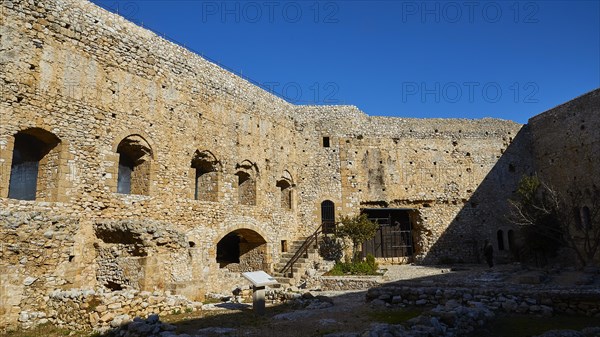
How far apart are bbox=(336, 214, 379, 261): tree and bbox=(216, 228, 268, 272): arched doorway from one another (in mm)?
3743

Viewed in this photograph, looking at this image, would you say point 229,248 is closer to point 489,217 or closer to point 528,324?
point 528,324

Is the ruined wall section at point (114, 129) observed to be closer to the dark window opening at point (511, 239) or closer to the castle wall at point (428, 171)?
the castle wall at point (428, 171)

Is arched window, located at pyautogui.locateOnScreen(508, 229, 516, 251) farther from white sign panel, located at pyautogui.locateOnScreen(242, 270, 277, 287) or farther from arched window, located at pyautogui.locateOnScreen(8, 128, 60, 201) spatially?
arched window, located at pyautogui.locateOnScreen(8, 128, 60, 201)

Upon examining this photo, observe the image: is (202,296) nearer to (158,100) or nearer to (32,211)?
(32,211)

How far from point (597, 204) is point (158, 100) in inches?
744

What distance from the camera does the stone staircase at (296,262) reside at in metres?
16.8

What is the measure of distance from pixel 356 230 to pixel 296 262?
10.2 ft

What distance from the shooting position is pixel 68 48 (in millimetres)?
11812

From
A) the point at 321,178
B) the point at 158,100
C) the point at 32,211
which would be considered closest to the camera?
the point at 32,211

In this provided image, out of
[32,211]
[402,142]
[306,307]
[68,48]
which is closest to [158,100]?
[68,48]

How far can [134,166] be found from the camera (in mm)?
14031

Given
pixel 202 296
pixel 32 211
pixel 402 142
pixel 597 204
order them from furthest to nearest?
pixel 402 142, pixel 597 204, pixel 202 296, pixel 32 211

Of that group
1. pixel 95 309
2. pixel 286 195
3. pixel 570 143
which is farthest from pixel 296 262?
pixel 570 143

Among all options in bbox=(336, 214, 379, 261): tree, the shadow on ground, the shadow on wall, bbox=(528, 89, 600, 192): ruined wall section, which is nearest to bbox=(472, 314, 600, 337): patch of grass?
the shadow on ground
